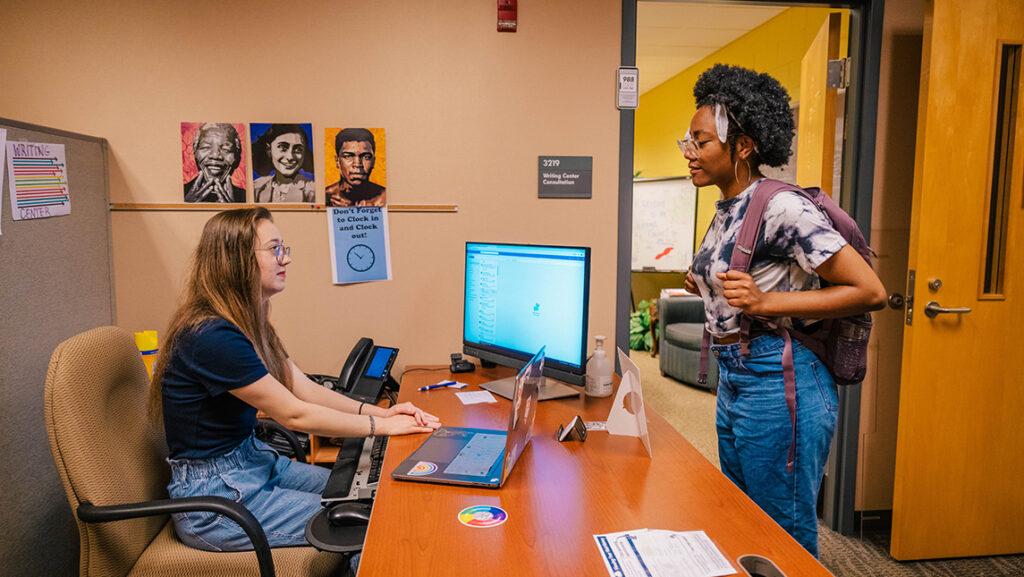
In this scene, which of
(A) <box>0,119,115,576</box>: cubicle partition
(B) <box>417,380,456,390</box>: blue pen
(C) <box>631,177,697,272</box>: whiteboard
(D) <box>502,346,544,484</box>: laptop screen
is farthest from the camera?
(C) <box>631,177,697,272</box>: whiteboard

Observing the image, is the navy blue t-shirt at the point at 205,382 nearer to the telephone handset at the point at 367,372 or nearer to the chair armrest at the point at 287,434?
the chair armrest at the point at 287,434

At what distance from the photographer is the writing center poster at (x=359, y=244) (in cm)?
221

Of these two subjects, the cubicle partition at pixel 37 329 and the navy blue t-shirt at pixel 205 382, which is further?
the cubicle partition at pixel 37 329

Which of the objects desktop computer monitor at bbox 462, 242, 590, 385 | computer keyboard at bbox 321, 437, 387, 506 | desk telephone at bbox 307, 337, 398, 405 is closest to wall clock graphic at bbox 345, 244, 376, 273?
desk telephone at bbox 307, 337, 398, 405

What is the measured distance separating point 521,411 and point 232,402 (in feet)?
2.38

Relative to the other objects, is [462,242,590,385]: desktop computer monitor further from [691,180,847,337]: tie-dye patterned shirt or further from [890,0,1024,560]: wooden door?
[890,0,1024,560]: wooden door

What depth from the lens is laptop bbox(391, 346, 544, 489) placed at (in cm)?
120

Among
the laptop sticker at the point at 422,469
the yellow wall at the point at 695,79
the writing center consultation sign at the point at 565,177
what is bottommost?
the laptop sticker at the point at 422,469

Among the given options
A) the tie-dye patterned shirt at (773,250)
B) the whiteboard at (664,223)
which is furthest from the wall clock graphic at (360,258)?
the whiteboard at (664,223)

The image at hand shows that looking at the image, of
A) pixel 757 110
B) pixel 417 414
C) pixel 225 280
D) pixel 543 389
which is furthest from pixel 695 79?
pixel 225 280

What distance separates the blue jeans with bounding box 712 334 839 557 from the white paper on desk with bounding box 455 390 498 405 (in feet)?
2.36

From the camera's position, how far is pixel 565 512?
1.10 meters

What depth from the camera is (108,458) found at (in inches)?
51.1

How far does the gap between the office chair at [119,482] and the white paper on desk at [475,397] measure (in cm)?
55
